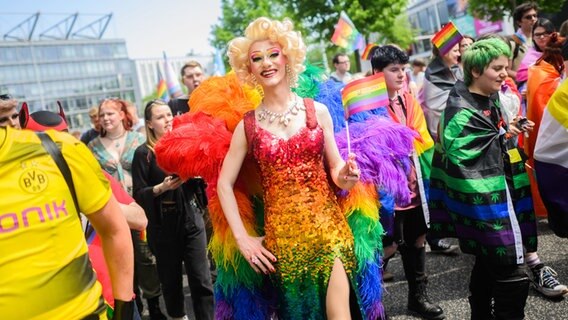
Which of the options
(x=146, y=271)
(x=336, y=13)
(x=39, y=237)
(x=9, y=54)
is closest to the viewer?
A: (x=39, y=237)

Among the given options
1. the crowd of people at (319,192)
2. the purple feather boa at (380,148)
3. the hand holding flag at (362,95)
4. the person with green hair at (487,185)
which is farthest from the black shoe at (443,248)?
the hand holding flag at (362,95)

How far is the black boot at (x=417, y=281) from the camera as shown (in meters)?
3.51

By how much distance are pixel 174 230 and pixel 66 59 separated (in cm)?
5829

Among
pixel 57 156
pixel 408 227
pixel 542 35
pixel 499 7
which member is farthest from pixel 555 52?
pixel 499 7

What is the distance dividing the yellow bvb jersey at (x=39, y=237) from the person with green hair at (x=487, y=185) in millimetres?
1997

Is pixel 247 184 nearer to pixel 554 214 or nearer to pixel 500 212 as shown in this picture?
pixel 500 212

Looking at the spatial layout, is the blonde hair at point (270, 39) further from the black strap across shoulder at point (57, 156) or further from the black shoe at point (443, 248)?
the black shoe at point (443, 248)

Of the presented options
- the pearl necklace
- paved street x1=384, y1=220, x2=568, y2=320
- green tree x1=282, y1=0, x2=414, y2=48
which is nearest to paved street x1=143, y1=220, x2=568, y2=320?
paved street x1=384, y1=220, x2=568, y2=320

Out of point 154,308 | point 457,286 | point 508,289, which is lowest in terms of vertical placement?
point 457,286

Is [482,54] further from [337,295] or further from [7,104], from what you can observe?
[7,104]

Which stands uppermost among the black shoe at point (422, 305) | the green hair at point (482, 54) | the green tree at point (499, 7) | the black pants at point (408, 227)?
the green tree at point (499, 7)

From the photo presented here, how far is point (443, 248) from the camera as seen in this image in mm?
4824

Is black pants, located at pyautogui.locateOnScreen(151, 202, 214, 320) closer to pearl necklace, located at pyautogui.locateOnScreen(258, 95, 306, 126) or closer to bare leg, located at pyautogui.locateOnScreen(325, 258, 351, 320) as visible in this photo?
pearl necklace, located at pyautogui.locateOnScreen(258, 95, 306, 126)

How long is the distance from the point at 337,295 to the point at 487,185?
3.42 feet
